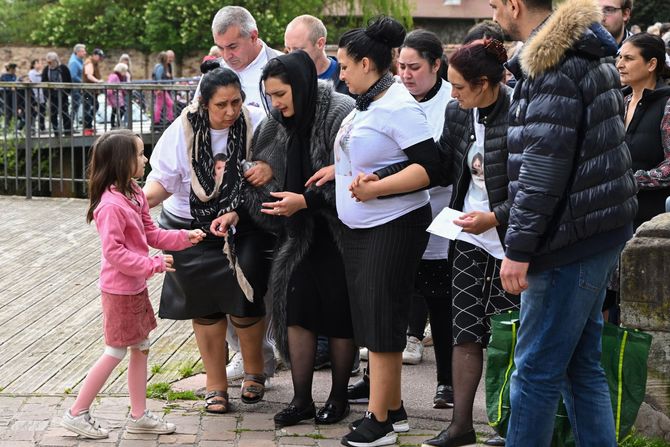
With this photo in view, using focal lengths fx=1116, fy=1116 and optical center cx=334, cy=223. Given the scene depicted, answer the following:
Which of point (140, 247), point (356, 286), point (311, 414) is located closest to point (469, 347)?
point (356, 286)

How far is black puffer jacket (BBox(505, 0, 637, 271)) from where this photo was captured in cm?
396

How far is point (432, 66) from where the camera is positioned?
593 cm

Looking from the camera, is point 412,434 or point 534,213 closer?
point 534,213

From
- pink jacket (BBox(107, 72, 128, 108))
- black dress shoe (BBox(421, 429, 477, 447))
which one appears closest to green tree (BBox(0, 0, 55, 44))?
pink jacket (BBox(107, 72, 128, 108))

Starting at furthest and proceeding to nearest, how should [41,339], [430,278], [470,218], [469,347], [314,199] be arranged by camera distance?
[41,339] → [430,278] → [314,199] → [469,347] → [470,218]

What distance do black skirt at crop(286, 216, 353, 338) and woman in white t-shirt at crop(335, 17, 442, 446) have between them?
0.19 metres

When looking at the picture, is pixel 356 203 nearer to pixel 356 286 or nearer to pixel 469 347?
pixel 356 286

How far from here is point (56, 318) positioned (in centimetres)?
786

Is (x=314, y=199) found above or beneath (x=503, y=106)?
beneath

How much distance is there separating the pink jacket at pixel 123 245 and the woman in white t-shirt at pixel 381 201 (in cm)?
93

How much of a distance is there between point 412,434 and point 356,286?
787 mm

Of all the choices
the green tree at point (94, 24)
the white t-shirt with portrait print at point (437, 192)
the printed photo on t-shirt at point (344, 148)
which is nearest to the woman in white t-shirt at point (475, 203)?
the printed photo on t-shirt at point (344, 148)

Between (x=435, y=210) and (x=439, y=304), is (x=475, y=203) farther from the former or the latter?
(x=439, y=304)

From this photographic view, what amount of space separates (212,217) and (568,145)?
7.15ft
